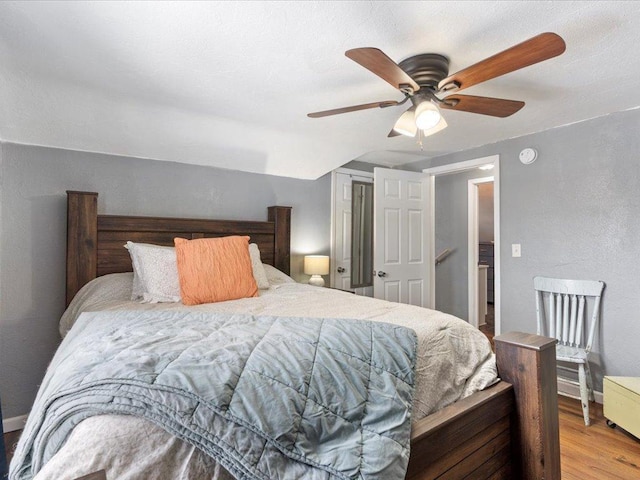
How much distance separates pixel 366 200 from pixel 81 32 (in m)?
3.05

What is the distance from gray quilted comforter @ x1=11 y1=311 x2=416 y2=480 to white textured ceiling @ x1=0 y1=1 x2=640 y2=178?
1238mm

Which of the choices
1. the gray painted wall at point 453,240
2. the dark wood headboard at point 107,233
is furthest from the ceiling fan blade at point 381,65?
the gray painted wall at point 453,240

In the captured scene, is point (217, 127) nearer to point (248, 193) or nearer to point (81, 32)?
point (248, 193)

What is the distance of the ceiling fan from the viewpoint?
1288 mm

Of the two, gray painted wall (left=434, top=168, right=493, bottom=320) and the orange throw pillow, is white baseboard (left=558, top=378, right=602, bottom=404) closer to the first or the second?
gray painted wall (left=434, top=168, right=493, bottom=320)

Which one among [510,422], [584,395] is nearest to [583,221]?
[584,395]

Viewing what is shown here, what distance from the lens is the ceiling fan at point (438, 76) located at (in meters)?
1.29

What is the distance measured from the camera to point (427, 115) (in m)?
1.69

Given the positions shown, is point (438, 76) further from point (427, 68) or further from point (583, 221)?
point (583, 221)

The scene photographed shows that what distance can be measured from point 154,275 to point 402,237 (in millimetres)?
2445

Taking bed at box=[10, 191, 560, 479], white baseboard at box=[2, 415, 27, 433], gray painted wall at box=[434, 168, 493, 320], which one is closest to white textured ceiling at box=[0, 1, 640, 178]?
bed at box=[10, 191, 560, 479]

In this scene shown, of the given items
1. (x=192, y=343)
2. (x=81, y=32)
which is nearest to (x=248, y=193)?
(x=81, y=32)

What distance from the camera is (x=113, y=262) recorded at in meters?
2.38

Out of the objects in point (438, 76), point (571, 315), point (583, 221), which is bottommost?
point (571, 315)
